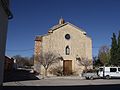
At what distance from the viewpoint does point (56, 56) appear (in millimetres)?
46719

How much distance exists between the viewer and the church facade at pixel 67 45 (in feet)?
155

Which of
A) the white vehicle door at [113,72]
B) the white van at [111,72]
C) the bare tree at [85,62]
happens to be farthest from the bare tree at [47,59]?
the white vehicle door at [113,72]

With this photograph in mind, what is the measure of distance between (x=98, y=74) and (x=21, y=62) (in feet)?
295

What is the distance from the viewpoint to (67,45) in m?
47.7

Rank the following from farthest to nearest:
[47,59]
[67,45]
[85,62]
Result: [67,45], [85,62], [47,59]

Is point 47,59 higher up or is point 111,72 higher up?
point 47,59

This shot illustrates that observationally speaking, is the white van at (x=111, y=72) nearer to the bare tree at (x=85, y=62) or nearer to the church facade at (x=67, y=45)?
the bare tree at (x=85, y=62)

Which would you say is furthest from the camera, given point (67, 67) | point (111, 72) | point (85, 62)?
point (67, 67)

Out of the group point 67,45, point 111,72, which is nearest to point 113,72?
point 111,72

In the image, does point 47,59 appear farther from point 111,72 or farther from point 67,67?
point 111,72

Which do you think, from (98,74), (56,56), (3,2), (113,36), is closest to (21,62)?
(113,36)

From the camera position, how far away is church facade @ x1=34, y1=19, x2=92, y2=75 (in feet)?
155

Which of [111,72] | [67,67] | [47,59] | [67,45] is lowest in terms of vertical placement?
[111,72]

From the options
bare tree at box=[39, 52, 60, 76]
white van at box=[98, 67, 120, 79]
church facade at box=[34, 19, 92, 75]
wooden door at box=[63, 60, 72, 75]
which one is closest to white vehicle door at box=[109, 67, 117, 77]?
white van at box=[98, 67, 120, 79]
